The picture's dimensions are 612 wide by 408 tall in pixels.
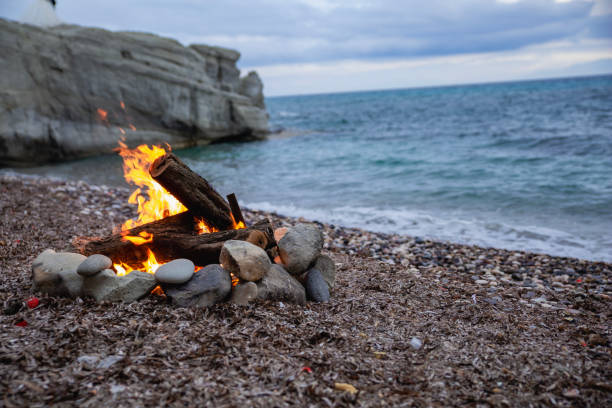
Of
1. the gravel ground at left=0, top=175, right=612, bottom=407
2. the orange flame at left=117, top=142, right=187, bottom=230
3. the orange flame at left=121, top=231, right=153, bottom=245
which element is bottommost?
the gravel ground at left=0, top=175, right=612, bottom=407

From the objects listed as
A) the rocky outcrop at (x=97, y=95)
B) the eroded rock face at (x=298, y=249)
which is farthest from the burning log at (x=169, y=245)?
the rocky outcrop at (x=97, y=95)

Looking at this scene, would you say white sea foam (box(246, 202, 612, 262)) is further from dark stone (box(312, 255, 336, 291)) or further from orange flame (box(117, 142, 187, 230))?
orange flame (box(117, 142, 187, 230))

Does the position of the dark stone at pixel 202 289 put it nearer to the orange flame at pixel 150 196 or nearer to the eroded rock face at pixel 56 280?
the eroded rock face at pixel 56 280

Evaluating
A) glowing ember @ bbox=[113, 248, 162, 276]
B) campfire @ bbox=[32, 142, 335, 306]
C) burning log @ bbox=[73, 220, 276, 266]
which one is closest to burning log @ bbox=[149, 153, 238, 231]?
campfire @ bbox=[32, 142, 335, 306]

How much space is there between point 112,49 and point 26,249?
17.5 m

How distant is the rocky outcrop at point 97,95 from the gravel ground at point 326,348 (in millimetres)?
11297

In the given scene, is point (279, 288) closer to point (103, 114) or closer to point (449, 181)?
point (449, 181)

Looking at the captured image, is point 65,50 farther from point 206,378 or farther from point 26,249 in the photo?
point 206,378

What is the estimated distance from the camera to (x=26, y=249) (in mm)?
5902

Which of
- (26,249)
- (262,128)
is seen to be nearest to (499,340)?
(26,249)

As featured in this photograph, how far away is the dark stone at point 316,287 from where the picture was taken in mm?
4777

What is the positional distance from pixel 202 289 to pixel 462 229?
7.42m

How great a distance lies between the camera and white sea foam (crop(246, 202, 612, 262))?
8117mm

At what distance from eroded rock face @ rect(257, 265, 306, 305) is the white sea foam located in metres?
5.22
